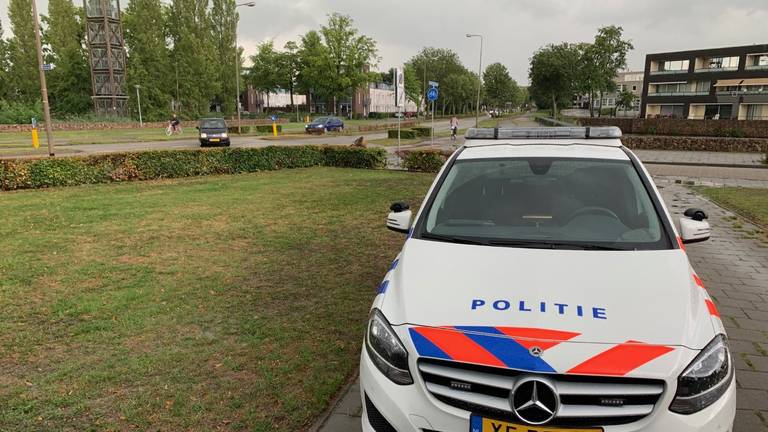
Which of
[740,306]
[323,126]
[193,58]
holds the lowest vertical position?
[740,306]

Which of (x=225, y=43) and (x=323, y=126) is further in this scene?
(x=225, y=43)

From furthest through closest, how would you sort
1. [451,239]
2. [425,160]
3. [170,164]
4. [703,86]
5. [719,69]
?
[703,86] < [719,69] < [425,160] < [170,164] < [451,239]

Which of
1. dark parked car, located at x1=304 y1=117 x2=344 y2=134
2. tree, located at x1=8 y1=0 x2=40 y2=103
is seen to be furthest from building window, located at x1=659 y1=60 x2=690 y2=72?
tree, located at x1=8 y1=0 x2=40 y2=103

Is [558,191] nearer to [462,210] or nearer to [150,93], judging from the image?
[462,210]

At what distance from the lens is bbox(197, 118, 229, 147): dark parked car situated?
1085 inches

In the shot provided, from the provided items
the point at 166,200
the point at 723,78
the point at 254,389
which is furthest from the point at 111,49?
the point at 723,78

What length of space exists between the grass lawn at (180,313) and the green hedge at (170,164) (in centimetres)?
316

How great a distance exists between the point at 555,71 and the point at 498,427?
61.7 m

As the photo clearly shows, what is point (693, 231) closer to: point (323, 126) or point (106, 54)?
point (323, 126)

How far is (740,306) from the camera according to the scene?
5293 mm

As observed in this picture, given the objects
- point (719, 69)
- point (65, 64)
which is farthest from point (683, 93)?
point (65, 64)

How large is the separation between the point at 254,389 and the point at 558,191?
2.61 m

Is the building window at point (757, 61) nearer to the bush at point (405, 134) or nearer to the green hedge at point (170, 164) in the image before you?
the bush at point (405, 134)

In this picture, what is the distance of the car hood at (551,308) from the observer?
2113 millimetres
